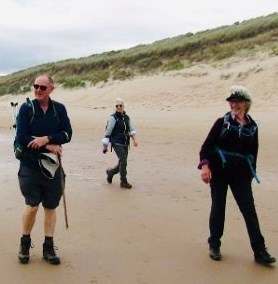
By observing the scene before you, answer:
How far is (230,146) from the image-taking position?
19.4 ft

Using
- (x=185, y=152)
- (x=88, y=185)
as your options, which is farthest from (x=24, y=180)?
(x=185, y=152)

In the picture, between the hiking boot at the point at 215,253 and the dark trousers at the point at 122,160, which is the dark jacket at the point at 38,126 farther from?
the dark trousers at the point at 122,160

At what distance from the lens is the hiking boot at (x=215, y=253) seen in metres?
6.03

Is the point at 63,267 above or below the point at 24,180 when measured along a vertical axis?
below

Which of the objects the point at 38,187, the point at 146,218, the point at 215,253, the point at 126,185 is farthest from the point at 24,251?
the point at 126,185

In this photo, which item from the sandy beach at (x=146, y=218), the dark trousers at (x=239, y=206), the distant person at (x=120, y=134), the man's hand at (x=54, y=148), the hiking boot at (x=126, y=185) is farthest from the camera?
the distant person at (x=120, y=134)

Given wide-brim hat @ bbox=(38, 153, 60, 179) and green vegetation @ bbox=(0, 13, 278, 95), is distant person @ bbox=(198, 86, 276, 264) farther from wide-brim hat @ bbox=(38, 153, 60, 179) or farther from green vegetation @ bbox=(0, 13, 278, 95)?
green vegetation @ bbox=(0, 13, 278, 95)

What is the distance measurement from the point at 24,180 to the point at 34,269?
862 mm

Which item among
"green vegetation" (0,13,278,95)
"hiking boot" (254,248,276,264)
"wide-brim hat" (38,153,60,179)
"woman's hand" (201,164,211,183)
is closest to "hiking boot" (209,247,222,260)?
"hiking boot" (254,248,276,264)

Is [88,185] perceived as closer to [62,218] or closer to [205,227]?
[62,218]

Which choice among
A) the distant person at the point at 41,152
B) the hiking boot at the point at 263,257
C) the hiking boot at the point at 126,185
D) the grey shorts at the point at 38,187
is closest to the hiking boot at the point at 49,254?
the distant person at the point at 41,152

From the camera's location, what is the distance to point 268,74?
76.5 ft

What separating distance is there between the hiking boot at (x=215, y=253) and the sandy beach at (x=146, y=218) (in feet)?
0.21

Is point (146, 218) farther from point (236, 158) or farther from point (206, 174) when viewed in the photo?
point (236, 158)
